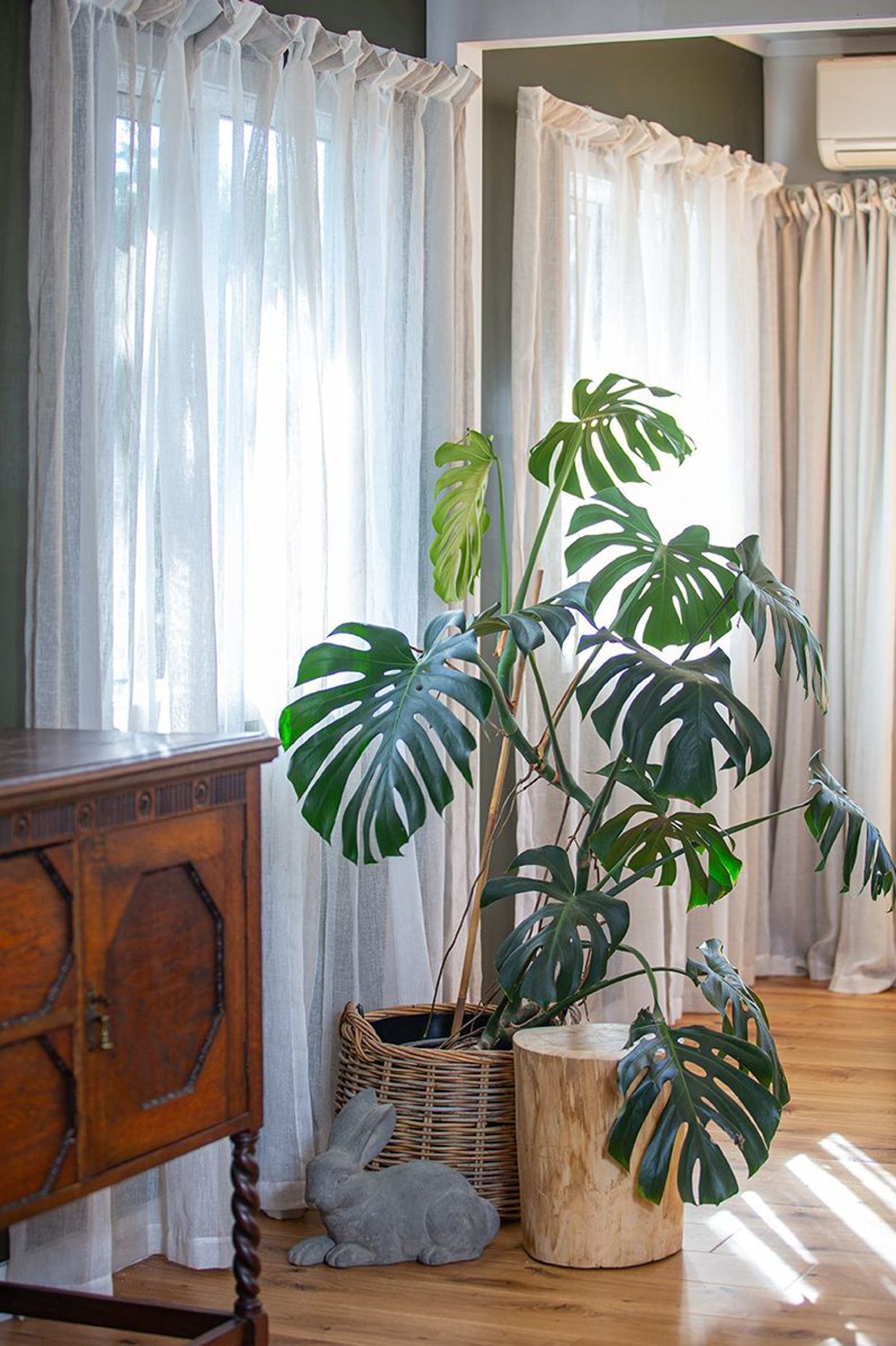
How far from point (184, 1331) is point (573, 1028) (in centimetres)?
98

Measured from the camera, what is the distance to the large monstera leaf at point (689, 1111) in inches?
105

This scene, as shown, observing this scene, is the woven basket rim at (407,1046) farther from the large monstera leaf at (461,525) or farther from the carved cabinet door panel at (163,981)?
the carved cabinet door panel at (163,981)

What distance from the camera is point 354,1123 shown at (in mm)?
2939

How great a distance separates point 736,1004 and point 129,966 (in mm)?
1398

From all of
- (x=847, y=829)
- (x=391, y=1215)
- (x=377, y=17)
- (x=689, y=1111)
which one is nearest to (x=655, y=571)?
(x=847, y=829)

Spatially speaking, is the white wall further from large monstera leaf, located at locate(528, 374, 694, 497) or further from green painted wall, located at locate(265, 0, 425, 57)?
large monstera leaf, located at locate(528, 374, 694, 497)

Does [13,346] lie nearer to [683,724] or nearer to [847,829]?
[683,724]

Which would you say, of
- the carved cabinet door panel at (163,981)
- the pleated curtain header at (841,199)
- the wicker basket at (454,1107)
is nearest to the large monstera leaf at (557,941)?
the wicker basket at (454,1107)

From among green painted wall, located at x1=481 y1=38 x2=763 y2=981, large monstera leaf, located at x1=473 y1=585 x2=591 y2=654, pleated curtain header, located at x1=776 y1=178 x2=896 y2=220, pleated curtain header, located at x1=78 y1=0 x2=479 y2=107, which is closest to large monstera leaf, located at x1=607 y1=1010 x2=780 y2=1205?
large monstera leaf, located at x1=473 y1=585 x2=591 y2=654

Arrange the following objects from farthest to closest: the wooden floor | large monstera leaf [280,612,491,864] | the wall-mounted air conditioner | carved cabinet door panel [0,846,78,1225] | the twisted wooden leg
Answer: the wall-mounted air conditioner
large monstera leaf [280,612,491,864]
the wooden floor
the twisted wooden leg
carved cabinet door panel [0,846,78,1225]

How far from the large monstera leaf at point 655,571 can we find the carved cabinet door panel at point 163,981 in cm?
120

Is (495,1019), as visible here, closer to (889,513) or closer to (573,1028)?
(573,1028)

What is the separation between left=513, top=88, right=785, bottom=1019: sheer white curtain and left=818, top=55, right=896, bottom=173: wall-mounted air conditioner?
20 centimetres

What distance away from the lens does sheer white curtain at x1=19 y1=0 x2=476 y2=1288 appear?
271cm
